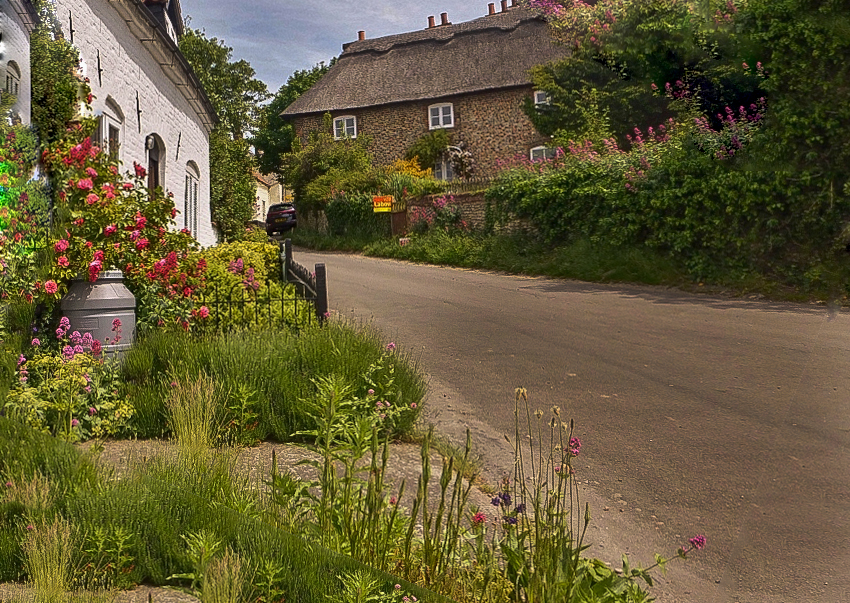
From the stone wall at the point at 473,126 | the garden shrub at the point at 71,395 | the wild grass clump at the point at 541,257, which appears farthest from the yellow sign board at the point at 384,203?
the garden shrub at the point at 71,395

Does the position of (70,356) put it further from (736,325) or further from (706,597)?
(736,325)

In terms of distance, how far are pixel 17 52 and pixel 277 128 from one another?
40574mm

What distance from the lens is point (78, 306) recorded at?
6184 mm

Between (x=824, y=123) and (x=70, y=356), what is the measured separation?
1102cm

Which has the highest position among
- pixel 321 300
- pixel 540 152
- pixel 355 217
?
pixel 540 152

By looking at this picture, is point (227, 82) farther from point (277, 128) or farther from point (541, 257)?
point (541, 257)

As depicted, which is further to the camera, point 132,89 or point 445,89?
point 445,89

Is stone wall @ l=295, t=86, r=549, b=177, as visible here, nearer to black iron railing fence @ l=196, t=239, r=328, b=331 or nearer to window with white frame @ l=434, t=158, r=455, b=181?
window with white frame @ l=434, t=158, r=455, b=181

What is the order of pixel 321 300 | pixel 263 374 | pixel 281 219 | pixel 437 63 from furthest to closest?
pixel 437 63 < pixel 281 219 < pixel 321 300 < pixel 263 374

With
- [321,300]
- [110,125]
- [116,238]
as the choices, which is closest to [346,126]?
[110,125]

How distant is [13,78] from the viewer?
7004 mm

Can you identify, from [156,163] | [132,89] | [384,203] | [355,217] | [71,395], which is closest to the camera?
[71,395]

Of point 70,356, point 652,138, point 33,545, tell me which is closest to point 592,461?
point 33,545

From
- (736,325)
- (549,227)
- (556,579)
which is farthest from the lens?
(549,227)
